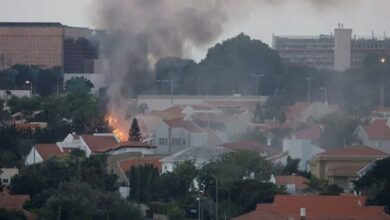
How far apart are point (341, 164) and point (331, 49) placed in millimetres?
70647

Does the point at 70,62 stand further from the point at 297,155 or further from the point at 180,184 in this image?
the point at 180,184

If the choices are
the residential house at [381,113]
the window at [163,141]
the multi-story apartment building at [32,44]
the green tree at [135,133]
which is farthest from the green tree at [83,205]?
the multi-story apartment building at [32,44]

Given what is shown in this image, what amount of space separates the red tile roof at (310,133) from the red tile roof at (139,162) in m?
9.60

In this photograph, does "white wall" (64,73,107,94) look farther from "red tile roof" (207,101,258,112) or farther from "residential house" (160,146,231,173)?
"residential house" (160,146,231,173)

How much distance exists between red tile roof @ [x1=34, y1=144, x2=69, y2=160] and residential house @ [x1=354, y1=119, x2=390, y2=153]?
34.1ft

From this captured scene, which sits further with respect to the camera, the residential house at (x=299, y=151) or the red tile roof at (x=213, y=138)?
the red tile roof at (x=213, y=138)

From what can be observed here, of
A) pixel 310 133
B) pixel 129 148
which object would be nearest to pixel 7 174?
pixel 129 148

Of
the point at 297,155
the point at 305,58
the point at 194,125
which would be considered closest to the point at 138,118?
the point at 194,125

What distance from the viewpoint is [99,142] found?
234 ft

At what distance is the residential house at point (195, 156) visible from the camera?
64.6 metres

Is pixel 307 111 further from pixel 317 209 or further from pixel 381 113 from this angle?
pixel 317 209

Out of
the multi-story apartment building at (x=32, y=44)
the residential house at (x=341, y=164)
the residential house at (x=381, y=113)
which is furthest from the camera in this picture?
the multi-story apartment building at (x=32, y=44)

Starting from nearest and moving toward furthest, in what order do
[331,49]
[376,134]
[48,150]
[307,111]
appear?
[48,150]
[376,134]
[307,111]
[331,49]

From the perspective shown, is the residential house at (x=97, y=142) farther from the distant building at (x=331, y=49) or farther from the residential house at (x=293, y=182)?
the distant building at (x=331, y=49)
